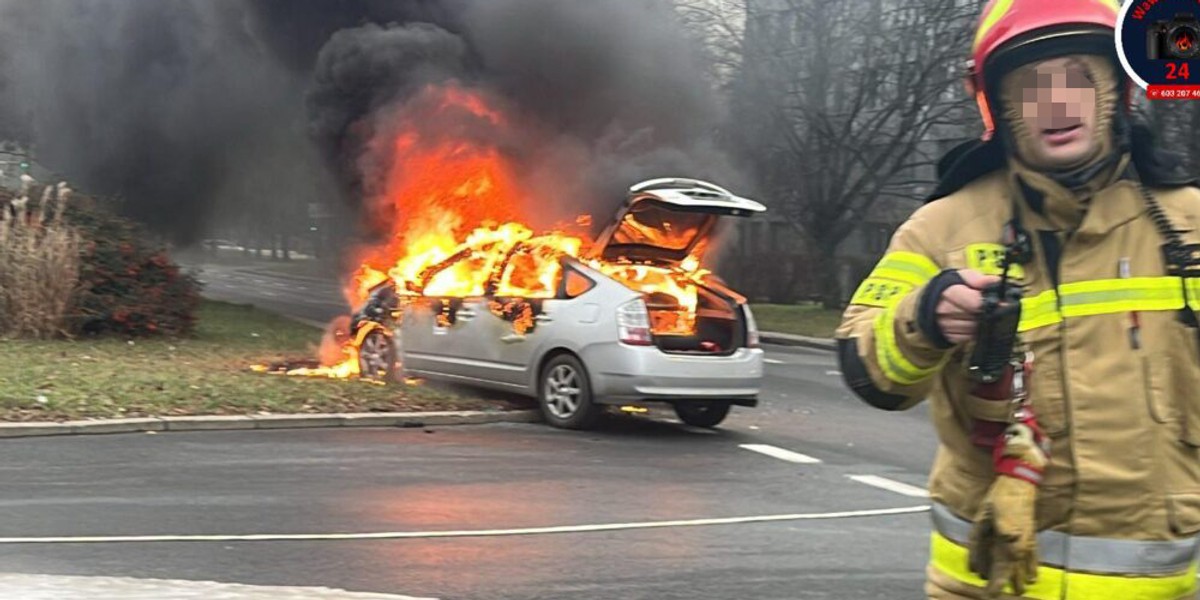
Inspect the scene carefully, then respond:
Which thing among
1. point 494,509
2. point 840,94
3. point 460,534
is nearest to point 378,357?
point 494,509

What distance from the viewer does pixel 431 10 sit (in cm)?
1902

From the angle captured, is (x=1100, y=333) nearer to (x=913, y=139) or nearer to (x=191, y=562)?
(x=191, y=562)

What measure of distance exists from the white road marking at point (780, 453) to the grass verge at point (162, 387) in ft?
8.02

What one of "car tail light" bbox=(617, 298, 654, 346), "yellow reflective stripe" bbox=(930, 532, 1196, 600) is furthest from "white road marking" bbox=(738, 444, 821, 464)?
"yellow reflective stripe" bbox=(930, 532, 1196, 600)

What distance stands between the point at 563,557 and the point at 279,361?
8930 mm

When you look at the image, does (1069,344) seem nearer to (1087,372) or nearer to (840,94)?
(1087,372)

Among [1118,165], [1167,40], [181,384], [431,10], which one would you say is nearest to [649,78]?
[431,10]

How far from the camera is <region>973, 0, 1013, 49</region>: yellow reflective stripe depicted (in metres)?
2.26

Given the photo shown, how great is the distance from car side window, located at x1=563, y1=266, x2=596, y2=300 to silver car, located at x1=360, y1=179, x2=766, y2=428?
1 cm

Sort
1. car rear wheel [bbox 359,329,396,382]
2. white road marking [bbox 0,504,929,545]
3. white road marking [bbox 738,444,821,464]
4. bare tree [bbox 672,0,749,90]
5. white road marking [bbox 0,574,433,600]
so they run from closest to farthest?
1. white road marking [bbox 0,574,433,600]
2. white road marking [bbox 0,504,929,545]
3. white road marking [bbox 738,444,821,464]
4. car rear wheel [bbox 359,329,396,382]
5. bare tree [bbox 672,0,749,90]

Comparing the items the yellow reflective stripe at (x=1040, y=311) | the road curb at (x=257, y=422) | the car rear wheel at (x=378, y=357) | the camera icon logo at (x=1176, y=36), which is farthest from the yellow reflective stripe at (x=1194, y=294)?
the car rear wheel at (x=378, y=357)

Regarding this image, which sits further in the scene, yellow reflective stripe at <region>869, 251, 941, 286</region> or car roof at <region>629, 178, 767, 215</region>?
car roof at <region>629, 178, 767, 215</region>

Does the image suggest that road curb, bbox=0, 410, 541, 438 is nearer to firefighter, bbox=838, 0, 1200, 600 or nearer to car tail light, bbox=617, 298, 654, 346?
car tail light, bbox=617, 298, 654, 346

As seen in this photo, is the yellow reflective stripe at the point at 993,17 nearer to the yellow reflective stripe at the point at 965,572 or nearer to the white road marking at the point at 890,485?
the yellow reflective stripe at the point at 965,572
